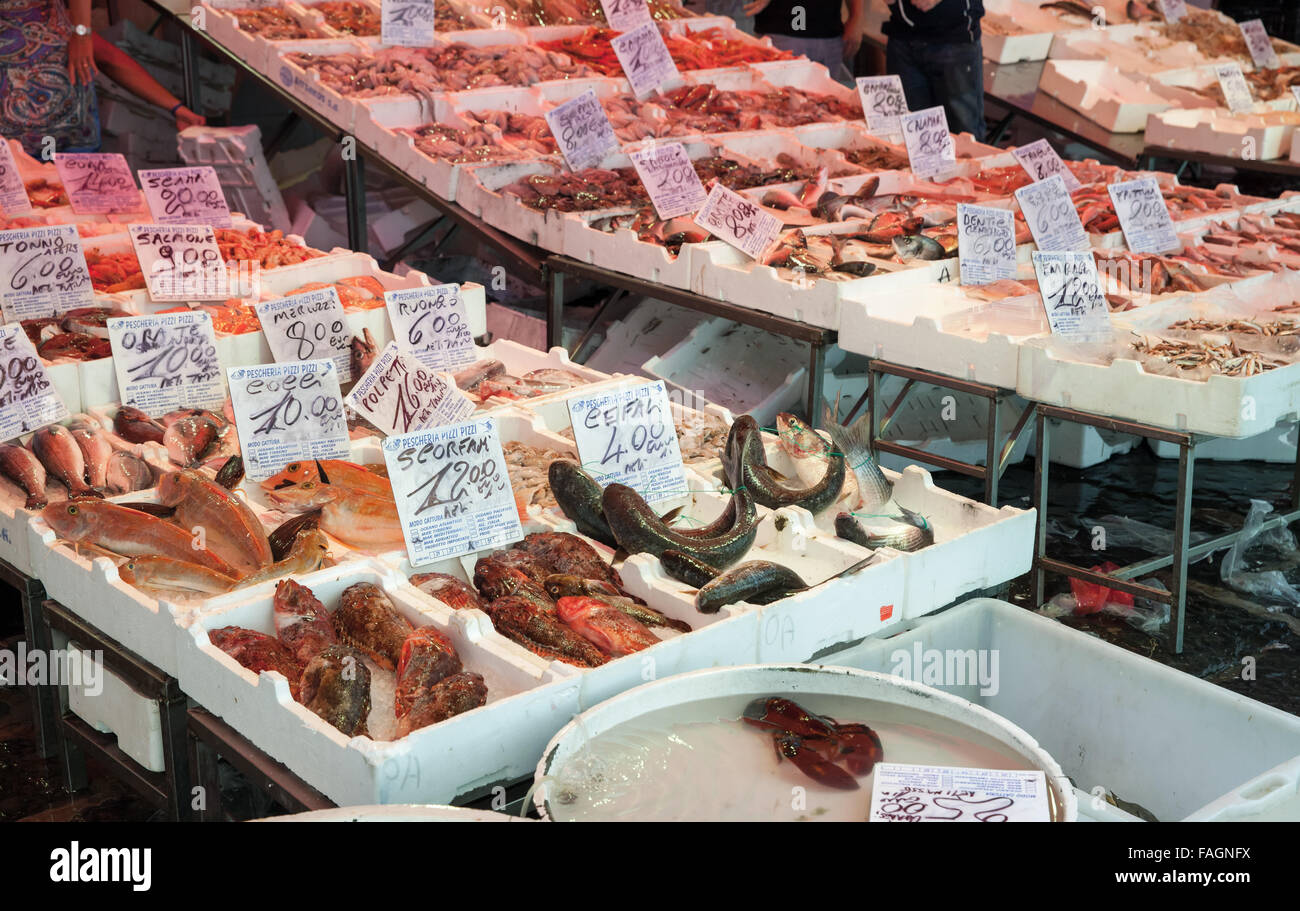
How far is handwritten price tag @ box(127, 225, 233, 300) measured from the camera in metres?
5.09

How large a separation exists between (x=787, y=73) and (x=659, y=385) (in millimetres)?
5085

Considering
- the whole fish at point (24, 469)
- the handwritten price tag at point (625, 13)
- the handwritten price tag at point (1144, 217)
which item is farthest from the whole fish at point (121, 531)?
the handwritten price tag at point (625, 13)

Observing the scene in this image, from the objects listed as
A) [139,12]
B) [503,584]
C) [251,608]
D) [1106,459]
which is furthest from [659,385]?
[139,12]

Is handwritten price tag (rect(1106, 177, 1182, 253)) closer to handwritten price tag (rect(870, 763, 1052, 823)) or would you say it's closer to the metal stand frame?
the metal stand frame

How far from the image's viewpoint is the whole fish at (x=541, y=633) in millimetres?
2920

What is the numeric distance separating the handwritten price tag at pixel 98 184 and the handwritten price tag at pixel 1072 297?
386 cm

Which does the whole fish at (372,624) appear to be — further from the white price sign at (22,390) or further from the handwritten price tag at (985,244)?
the handwritten price tag at (985,244)

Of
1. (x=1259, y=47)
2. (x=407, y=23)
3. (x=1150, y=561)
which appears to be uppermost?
(x=407, y=23)

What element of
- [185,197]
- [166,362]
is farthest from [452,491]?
[185,197]

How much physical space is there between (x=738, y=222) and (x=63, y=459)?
2710mm

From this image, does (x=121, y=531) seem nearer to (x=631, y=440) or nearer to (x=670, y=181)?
(x=631, y=440)

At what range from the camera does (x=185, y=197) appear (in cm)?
574

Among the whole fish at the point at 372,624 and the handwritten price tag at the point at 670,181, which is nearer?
the whole fish at the point at 372,624

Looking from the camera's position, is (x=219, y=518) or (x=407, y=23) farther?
(x=407, y=23)
